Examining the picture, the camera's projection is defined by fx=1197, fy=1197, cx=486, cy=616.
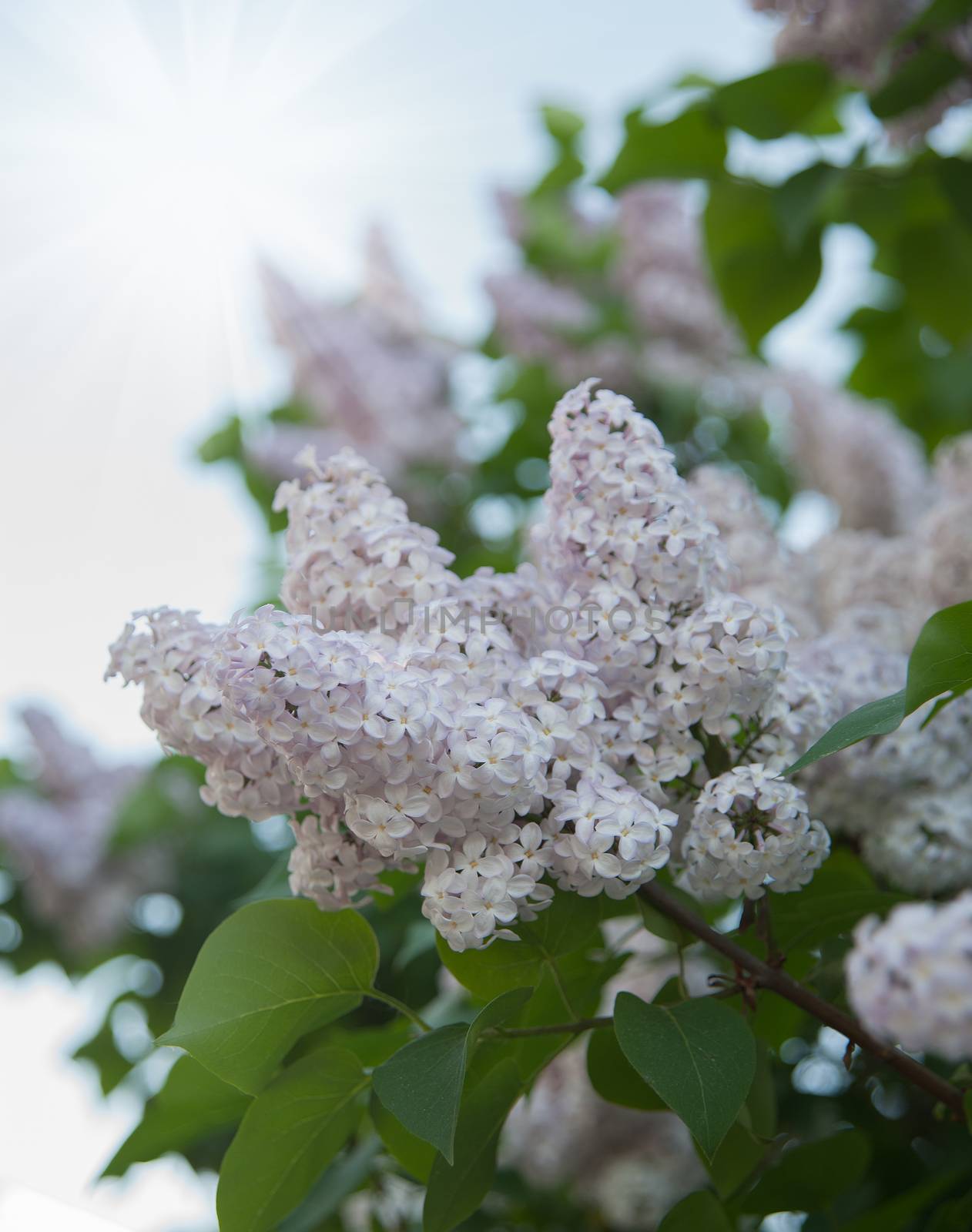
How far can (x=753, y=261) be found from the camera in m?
1.27

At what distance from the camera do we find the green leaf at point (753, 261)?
1264 millimetres

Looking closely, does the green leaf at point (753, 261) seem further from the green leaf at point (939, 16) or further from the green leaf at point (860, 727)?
the green leaf at point (860, 727)

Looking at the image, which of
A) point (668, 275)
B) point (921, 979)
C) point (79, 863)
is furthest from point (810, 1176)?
point (668, 275)

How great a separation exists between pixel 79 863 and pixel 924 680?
1.69 metres

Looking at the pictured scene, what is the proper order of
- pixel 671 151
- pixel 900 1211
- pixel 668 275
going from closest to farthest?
1. pixel 900 1211
2. pixel 671 151
3. pixel 668 275

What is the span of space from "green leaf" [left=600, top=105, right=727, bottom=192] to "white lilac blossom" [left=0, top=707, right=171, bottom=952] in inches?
53.5

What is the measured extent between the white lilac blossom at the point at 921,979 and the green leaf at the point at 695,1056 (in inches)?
5.5

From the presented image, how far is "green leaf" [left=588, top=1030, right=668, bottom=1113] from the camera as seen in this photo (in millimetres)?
672

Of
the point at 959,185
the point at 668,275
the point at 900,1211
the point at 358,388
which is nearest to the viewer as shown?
the point at 900,1211

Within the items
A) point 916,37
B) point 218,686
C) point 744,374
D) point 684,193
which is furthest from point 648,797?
Result: point 684,193

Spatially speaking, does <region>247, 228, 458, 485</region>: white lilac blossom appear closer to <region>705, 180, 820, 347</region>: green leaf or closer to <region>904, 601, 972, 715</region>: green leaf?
<region>705, 180, 820, 347</region>: green leaf

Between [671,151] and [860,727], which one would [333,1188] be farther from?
[671,151]

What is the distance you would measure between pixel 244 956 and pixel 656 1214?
→ 81cm

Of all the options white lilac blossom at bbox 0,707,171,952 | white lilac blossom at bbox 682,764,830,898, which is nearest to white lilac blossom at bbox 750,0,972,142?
white lilac blossom at bbox 682,764,830,898
